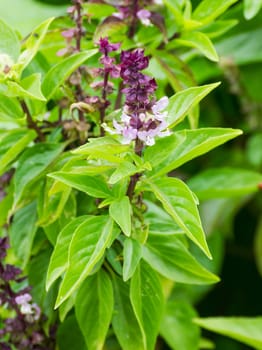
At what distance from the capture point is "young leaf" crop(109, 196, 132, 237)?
2.25ft

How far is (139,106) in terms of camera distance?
0.69 metres

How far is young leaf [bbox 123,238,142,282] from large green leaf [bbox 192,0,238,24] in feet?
1.14

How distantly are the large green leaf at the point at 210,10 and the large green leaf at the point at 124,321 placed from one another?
37 cm

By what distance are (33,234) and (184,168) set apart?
0.77 meters

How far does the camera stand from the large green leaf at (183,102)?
71 centimetres

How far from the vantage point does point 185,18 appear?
95cm

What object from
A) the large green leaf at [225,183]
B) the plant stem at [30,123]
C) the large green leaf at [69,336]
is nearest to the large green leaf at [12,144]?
the plant stem at [30,123]

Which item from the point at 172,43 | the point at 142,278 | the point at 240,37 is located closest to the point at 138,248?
the point at 142,278

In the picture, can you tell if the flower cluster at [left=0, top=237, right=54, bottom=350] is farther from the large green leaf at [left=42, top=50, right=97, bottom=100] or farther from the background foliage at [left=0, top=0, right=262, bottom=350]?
the large green leaf at [left=42, top=50, right=97, bottom=100]

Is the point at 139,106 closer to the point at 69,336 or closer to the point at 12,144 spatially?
the point at 12,144

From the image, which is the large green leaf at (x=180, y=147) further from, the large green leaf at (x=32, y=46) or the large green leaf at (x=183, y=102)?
the large green leaf at (x=32, y=46)

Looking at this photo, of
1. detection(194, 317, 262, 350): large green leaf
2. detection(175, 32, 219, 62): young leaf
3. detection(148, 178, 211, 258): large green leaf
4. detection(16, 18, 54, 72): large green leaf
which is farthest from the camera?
detection(194, 317, 262, 350): large green leaf

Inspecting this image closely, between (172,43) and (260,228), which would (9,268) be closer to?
(172,43)

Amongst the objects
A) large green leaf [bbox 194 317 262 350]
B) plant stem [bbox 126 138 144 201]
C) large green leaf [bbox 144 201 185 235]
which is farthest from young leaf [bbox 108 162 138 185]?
large green leaf [bbox 194 317 262 350]
